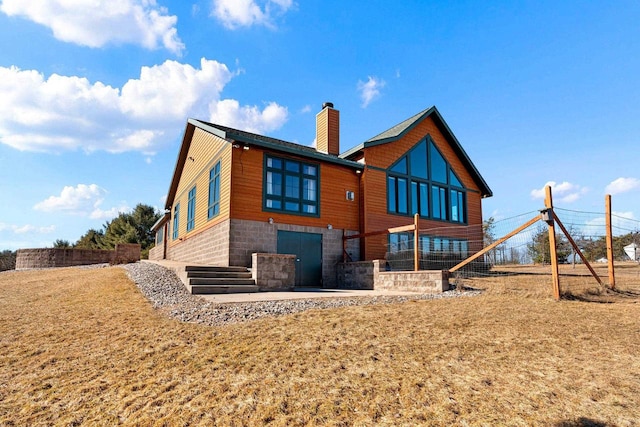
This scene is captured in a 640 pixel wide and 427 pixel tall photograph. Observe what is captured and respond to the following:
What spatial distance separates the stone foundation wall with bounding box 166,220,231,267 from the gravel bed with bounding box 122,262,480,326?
2.29 metres

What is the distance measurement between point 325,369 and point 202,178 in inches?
550

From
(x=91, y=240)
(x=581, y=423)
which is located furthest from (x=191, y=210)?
(x=91, y=240)

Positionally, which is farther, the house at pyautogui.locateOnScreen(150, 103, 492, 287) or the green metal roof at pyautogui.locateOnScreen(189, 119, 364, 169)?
the house at pyautogui.locateOnScreen(150, 103, 492, 287)

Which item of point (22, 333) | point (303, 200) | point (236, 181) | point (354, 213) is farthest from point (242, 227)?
point (22, 333)

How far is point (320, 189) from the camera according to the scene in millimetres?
14016

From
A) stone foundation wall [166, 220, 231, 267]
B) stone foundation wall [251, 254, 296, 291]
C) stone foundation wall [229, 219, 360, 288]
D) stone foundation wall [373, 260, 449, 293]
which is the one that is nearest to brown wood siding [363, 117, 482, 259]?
stone foundation wall [229, 219, 360, 288]

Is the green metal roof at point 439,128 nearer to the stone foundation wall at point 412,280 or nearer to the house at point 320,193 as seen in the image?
the house at point 320,193

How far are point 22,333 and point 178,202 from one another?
16.8m

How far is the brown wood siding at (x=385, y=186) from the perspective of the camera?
48.4 feet

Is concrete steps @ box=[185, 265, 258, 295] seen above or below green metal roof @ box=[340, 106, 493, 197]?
below

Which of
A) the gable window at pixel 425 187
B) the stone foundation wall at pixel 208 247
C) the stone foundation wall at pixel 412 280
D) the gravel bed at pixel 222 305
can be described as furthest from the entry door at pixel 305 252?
the gravel bed at pixel 222 305

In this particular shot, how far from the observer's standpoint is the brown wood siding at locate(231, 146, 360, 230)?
12.3m

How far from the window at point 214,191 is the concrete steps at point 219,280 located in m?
3.39

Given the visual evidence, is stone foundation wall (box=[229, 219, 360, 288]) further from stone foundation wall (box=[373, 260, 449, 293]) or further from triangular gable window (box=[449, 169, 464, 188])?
triangular gable window (box=[449, 169, 464, 188])
